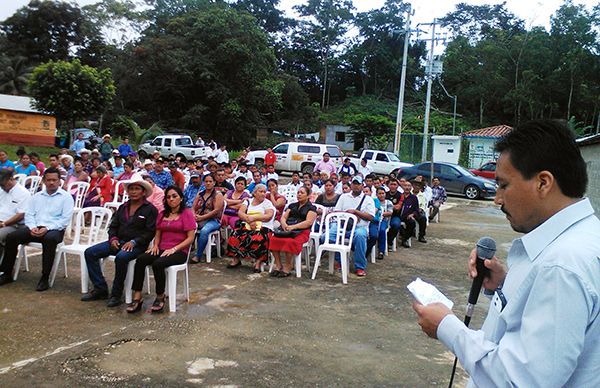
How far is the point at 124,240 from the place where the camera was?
527cm

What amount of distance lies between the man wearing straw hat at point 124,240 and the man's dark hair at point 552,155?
15.1 feet

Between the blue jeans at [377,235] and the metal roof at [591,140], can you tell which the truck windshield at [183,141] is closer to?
the blue jeans at [377,235]

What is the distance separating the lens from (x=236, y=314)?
4.83m

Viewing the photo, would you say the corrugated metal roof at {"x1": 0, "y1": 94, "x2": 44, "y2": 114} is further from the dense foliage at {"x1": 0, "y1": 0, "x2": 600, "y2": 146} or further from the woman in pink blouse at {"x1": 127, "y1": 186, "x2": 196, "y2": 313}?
the woman in pink blouse at {"x1": 127, "y1": 186, "x2": 196, "y2": 313}

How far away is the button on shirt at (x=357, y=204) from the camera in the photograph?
24.0 ft

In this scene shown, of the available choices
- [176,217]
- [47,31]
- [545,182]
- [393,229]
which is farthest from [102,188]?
[47,31]

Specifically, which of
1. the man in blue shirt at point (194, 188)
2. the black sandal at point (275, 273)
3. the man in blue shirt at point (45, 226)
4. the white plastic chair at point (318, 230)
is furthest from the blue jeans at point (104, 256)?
the man in blue shirt at point (194, 188)

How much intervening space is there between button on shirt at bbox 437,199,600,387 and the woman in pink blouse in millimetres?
4179

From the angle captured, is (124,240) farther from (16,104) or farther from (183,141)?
(16,104)

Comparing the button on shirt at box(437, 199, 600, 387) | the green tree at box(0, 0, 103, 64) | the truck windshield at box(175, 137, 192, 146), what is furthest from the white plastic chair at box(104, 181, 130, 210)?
the green tree at box(0, 0, 103, 64)

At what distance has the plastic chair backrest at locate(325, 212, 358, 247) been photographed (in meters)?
6.89

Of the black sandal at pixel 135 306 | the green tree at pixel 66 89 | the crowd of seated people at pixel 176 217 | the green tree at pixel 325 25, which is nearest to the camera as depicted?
the black sandal at pixel 135 306

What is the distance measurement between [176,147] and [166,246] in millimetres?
19063

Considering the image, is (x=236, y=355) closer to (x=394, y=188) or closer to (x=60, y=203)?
(x=60, y=203)
